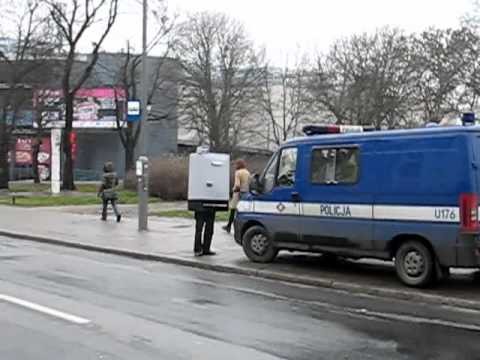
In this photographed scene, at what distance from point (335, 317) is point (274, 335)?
1.44 m

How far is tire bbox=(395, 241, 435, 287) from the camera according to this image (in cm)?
1203

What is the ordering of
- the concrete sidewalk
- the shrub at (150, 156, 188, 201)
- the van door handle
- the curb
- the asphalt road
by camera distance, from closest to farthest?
the asphalt road
the curb
the concrete sidewalk
the van door handle
the shrub at (150, 156, 188, 201)

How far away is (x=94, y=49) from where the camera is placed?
44125mm

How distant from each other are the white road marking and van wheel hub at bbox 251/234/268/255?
Answer: 5.26m

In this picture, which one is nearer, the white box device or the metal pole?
the white box device

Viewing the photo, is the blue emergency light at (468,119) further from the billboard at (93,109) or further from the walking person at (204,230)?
the billboard at (93,109)

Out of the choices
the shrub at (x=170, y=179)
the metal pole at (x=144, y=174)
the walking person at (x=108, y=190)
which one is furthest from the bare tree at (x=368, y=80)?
the metal pole at (x=144, y=174)

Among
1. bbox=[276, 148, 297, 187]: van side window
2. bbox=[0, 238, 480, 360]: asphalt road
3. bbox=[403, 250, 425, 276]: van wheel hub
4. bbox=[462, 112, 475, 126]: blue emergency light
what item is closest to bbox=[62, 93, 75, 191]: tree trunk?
bbox=[276, 148, 297, 187]: van side window

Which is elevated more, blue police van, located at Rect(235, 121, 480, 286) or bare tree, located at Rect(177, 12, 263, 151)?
bare tree, located at Rect(177, 12, 263, 151)

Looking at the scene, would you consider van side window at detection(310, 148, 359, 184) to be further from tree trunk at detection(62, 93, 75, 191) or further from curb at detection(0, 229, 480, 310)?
tree trunk at detection(62, 93, 75, 191)

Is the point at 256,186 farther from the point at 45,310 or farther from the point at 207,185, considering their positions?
the point at 45,310

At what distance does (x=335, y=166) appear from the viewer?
1350cm

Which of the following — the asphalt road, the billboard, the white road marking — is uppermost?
the billboard

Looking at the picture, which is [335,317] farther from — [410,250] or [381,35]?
[381,35]
